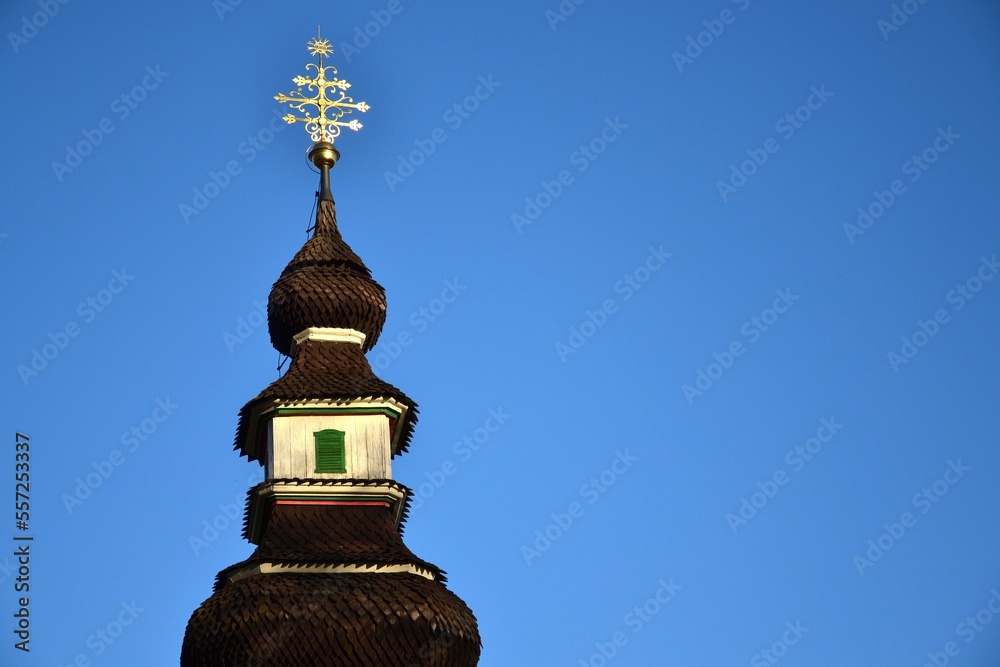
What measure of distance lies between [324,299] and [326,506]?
4733mm

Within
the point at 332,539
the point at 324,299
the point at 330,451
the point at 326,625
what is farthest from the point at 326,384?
the point at 326,625

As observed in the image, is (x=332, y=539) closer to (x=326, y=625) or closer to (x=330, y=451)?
(x=330, y=451)

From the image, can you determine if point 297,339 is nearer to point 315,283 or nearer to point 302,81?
point 315,283

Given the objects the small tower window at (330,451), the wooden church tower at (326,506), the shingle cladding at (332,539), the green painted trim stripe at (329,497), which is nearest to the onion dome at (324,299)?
the wooden church tower at (326,506)

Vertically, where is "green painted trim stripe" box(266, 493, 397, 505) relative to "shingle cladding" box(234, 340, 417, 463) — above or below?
below

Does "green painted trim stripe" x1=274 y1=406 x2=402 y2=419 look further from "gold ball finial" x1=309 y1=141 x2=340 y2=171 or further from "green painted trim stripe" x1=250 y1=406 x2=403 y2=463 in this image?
"gold ball finial" x1=309 y1=141 x2=340 y2=171

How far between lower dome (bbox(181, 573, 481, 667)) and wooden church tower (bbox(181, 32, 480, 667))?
1.0 inches

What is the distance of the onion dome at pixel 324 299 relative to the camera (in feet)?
126

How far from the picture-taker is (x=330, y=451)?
36656 millimetres

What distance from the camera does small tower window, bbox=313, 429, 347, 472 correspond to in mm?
36469

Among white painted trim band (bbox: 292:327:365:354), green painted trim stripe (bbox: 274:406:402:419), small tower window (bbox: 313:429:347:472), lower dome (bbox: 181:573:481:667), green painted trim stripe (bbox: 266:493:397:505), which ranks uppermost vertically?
white painted trim band (bbox: 292:327:365:354)

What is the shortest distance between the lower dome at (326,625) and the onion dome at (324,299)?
642 centimetres

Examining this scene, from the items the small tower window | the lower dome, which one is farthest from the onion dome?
the lower dome

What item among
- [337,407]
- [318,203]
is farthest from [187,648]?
[318,203]
